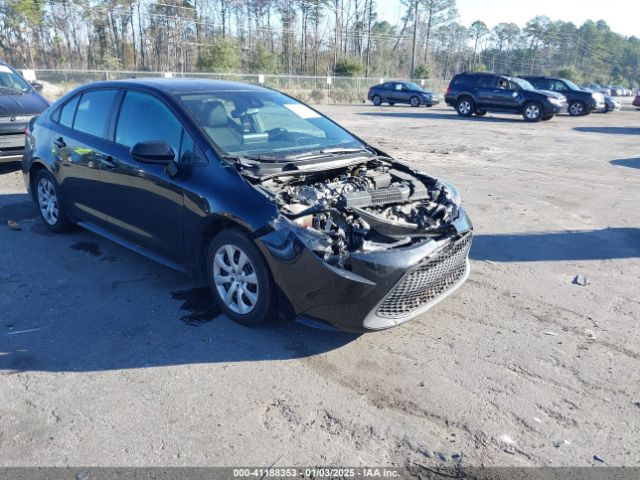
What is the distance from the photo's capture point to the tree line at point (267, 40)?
131ft

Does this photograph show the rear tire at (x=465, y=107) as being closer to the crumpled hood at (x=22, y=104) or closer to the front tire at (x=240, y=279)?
the crumpled hood at (x=22, y=104)

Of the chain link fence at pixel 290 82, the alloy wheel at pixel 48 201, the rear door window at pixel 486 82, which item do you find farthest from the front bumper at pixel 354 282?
the chain link fence at pixel 290 82

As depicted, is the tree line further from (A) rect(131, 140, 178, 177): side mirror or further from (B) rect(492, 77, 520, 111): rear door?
(A) rect(131, 140, 178, 177): side mirror

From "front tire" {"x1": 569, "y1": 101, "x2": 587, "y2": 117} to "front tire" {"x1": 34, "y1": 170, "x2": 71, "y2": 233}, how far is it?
2575 centimetres

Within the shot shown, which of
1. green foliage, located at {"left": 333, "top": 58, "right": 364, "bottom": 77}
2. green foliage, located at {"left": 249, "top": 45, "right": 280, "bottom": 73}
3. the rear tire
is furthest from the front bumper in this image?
green foliage, located at {"left": 249, "top": 45, "right": 280, "bottom": 73}

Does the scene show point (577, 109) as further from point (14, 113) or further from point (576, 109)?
point (14, 113)

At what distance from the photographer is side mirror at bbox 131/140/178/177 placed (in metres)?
4.05

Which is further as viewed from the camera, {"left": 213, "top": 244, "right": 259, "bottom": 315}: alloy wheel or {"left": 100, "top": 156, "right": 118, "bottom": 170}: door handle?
{"left": 100, "top": 156, "right": 118, "bottom": 170}: door handle

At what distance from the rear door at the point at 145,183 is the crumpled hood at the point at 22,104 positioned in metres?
4.81

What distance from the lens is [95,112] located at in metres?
5.13

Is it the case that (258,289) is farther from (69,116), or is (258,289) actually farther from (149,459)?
(69,116)

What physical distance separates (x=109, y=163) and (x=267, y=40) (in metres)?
56.3

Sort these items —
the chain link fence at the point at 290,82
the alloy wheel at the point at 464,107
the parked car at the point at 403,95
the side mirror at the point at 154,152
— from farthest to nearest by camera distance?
1. the parked car at the point at 403,95
2. the chain link fence at the point at 290,82
3. the alloy wheel at the point at 464,107
4. the side mirror at the point at 154,152

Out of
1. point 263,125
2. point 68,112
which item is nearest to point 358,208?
point 263,125
